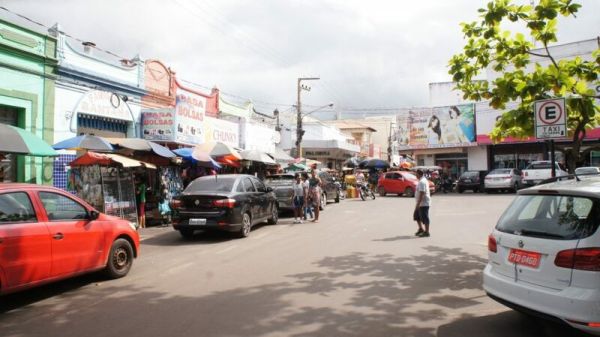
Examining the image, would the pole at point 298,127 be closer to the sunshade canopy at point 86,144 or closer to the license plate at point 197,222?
the sunshade canopy at point 86,144

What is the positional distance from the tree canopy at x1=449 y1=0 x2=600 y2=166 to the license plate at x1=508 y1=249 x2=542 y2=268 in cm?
350

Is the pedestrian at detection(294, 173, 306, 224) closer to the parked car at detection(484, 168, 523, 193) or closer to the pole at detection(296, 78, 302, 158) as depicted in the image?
the pole at detection(296, 78, 302, 158)

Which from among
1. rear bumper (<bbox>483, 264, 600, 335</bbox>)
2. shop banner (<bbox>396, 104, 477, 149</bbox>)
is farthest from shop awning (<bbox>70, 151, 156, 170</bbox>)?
shop banner (<bbox>396, 104, 477, 149</bbox>)

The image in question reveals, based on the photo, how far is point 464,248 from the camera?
9938mm

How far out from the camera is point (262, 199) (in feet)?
43.9

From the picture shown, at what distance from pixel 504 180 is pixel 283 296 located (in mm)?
24841

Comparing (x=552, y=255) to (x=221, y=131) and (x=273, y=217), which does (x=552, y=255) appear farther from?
(x=221, y=131)

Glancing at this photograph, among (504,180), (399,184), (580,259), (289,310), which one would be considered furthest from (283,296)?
(504,180)

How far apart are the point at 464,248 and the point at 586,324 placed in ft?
20.2

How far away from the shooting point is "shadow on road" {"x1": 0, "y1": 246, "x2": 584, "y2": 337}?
4.92 meters

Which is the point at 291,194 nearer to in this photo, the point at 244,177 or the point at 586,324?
the point at 244,177

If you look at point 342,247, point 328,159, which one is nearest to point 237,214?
point 342,247

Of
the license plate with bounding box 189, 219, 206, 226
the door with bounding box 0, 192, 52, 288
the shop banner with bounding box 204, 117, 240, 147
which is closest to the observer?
the door with bounding box 0, 192, 52, 288

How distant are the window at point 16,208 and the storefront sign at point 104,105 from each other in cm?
948
